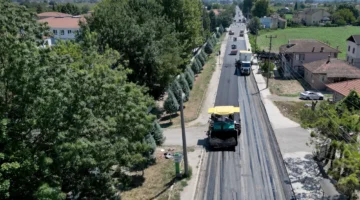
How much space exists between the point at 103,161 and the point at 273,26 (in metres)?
113

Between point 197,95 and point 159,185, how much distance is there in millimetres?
20032

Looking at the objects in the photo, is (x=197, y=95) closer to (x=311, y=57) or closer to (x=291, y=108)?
(x=291, y=108)

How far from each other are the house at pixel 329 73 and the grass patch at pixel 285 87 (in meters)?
1.88

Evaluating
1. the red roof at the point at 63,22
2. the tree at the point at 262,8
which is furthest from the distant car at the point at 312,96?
the tree at the point at 262,8

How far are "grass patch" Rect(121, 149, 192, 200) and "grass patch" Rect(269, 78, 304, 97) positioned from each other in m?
21.1

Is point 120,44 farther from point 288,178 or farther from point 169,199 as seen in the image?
point 288,178

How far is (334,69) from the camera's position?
1572 inches

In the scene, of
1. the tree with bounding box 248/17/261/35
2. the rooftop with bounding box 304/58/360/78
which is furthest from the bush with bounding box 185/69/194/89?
the tree with bounding box 248/17/261/35

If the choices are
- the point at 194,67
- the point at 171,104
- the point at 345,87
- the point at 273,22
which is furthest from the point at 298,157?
the point at 273,22

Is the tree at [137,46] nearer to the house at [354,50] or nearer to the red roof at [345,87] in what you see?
the red roof at [345,87]

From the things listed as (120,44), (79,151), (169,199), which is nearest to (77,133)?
(79,151)

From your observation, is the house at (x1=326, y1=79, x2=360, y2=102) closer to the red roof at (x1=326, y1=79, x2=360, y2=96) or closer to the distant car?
the red roof at (x1=326, y1=79, x2=360, y2=96)

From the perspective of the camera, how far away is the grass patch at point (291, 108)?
30.6 meters

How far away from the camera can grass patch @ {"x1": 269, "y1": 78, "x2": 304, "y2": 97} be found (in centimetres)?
3842
